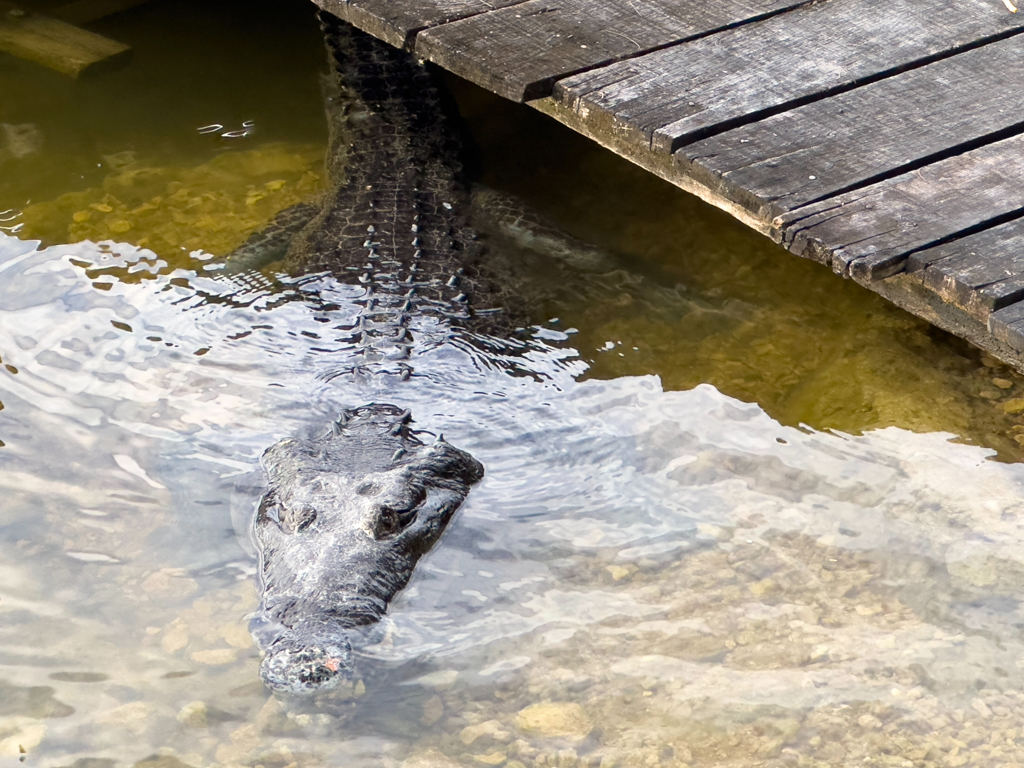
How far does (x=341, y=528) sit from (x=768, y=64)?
2068mm

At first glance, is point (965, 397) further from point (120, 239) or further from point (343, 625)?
point (120, 239)

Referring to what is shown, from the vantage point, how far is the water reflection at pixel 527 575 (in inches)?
96.2

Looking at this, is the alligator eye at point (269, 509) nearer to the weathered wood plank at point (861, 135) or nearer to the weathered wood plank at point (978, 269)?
the weathered wood plank at point (861, 135)

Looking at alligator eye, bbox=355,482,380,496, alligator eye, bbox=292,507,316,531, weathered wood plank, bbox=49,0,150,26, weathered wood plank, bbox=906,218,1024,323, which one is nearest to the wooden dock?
weathered wood plank, bbox=906,218,1024,323

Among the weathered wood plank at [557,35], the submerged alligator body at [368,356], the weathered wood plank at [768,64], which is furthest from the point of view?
the weathered wood plank at [557,35]

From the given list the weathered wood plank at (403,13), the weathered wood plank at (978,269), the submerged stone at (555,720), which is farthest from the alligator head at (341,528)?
the weathered wood plank at (978,269)

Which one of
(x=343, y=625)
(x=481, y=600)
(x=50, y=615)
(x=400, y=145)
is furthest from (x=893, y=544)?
(x=400, y=145)

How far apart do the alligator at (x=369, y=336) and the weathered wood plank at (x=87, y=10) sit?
1516 mm

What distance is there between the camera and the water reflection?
2.44 m

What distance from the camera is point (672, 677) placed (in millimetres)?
2578

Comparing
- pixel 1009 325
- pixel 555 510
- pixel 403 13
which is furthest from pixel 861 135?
pixel 403 13

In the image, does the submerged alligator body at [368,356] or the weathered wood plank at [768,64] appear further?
the weathered wood plank at [768,64]

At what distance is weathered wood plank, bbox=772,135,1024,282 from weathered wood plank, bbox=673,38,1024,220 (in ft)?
0.18

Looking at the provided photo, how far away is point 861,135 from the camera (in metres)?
3.26
